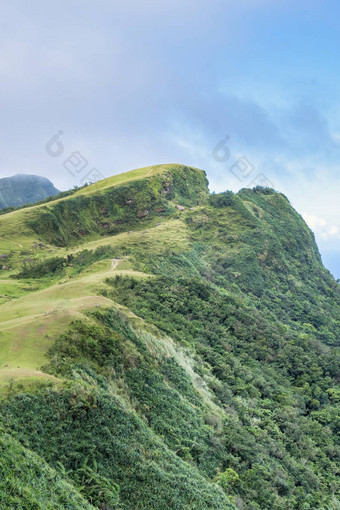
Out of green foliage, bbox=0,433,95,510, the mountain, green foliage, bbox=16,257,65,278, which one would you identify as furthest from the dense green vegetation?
green foliage, bbox=0,433,95,510

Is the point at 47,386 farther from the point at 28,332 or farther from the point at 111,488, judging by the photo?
the point at 28,332

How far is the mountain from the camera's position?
13.0 meters

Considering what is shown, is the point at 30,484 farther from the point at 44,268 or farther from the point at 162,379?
the point at 44,268

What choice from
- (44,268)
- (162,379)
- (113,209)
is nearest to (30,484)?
(162,379)

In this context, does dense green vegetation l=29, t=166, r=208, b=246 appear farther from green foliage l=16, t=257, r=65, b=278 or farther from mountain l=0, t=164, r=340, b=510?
green foliage l=16, t=257, r=65, b=278

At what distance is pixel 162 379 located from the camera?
2105 cm

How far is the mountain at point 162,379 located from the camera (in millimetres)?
12977

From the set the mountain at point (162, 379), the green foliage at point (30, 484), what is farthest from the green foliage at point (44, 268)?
the green foliage at point (30, 484)

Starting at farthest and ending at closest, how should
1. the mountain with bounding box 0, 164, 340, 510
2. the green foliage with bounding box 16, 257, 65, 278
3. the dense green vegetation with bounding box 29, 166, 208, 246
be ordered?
the dense green vegetation with bounding box 29, 166, 208, 246
the green foliage with bounding box 16, 257, 65, 278
the mountain with bounding box 0, 164, 340, 510

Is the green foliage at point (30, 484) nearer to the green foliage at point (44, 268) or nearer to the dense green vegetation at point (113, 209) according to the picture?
the green foliage at point (44, 268)

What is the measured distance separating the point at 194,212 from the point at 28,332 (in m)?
71.0

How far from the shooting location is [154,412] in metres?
18.7

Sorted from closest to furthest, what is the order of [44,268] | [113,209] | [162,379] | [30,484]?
[30,484], [162,379], [44,268], [113,209]

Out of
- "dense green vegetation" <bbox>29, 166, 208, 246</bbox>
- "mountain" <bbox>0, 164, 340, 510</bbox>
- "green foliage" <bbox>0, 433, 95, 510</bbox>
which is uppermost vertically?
"dense green vegetation" <bbox>29, 166, 208, 246</bbox>
